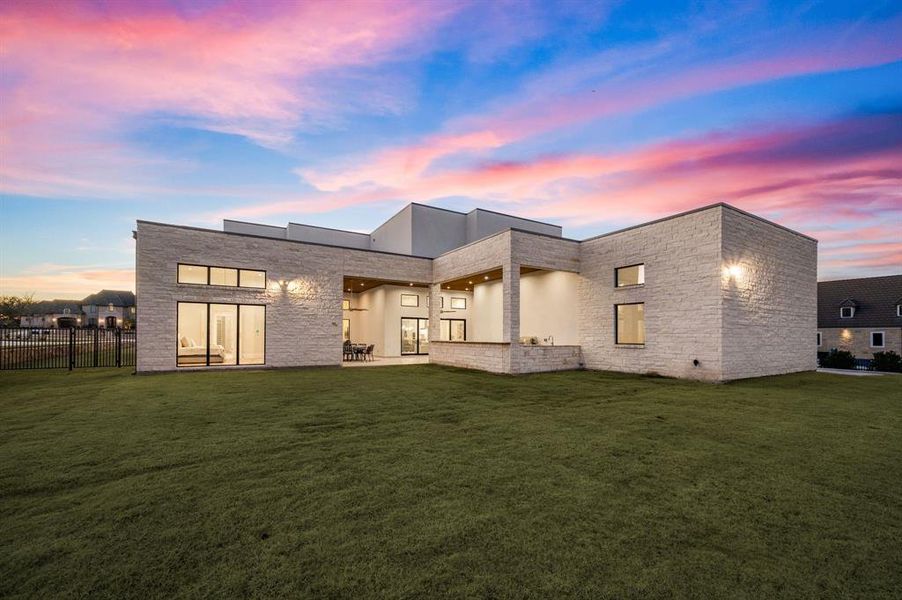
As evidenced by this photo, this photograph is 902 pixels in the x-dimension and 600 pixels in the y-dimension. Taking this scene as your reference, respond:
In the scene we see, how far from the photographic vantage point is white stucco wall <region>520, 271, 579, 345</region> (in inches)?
547

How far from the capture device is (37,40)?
777cm

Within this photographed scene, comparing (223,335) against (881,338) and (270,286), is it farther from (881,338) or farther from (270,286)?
(881,338)

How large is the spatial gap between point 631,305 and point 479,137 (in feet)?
25.5

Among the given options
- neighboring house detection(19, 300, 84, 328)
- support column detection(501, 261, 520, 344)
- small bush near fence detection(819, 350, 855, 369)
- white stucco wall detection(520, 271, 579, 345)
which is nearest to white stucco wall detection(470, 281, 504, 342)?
white stucco wall detection(520, 271, 579, 345)

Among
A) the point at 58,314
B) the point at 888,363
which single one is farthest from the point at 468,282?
the point at 58,314

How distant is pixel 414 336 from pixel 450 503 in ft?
57.7

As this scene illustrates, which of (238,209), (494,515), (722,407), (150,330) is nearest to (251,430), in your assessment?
(494,515)

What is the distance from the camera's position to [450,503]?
2.90m

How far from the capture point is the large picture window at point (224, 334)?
12969 mm

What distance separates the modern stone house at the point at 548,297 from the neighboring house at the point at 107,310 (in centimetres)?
6879

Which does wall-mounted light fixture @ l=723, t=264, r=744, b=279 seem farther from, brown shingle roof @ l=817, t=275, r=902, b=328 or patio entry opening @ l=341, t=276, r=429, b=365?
brown shingle roof @ l=817, t=275, r=902, b=328

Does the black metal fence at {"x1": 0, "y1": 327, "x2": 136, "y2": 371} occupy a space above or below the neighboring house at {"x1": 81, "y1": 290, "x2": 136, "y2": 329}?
below

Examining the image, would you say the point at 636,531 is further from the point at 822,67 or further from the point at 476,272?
the point at 822,67

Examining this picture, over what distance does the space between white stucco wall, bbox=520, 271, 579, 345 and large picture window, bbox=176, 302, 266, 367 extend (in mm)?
10751
